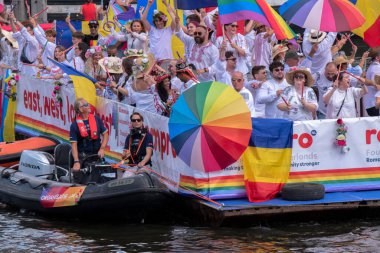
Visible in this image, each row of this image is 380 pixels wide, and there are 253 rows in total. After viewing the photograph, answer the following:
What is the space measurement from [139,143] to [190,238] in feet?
6.18

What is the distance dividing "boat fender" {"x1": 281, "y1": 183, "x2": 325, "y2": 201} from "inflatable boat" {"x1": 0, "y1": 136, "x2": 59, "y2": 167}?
5889 mm

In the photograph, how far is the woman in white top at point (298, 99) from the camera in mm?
15250

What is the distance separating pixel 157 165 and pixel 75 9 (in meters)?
21.8

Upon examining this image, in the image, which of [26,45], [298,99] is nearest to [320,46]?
[298,99]

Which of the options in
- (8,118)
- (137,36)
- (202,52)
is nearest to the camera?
(202,52)

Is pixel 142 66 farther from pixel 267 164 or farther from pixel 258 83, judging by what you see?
pixel 267 164

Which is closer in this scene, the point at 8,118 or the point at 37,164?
the point at 37,164

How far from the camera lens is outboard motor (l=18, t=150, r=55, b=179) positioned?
16.9m

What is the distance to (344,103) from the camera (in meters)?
15.5

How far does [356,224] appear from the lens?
14820 mm

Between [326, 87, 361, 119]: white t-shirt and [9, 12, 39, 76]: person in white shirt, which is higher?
[9, 12, 39, 76]: person in white shirt

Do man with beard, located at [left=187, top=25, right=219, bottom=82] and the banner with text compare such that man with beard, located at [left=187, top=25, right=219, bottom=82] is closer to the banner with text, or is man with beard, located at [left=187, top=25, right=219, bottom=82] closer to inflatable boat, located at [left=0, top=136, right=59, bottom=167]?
the banner with text

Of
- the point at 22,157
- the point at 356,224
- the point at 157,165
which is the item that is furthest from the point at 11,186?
the point at 356,224

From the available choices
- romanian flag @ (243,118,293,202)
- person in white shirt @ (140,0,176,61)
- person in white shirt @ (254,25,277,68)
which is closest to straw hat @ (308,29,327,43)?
person in white shirt @ (254,25,277,68)
